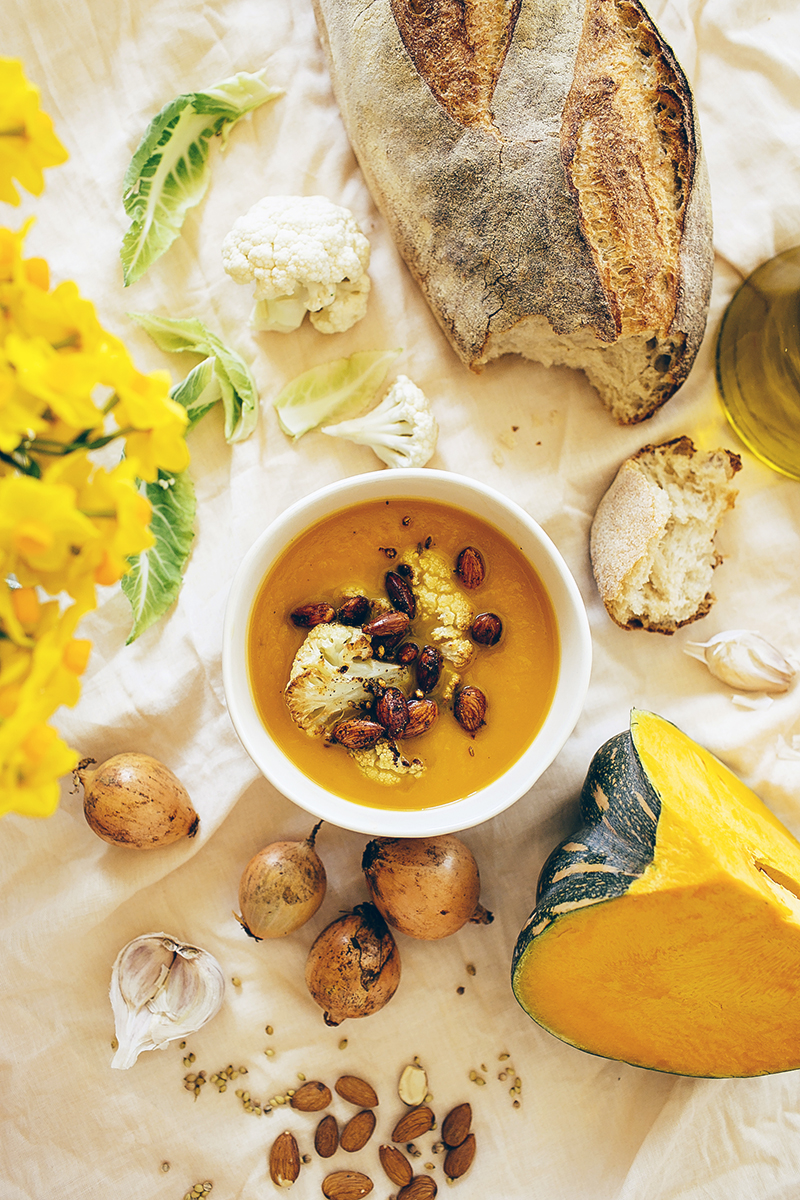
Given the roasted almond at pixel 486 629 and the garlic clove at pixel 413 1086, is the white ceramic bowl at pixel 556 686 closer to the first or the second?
the roasted almond at pixel 486 629

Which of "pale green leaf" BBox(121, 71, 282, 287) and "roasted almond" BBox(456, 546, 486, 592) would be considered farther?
"pale green leaf" BBox(121, 71, 282, 287)

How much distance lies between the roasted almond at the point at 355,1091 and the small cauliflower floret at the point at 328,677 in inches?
27.3

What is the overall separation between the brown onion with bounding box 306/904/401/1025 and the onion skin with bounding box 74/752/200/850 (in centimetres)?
32

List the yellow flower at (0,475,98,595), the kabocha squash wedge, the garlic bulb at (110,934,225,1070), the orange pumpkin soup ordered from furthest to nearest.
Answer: the garlic bulb at (110,934,225,1070) → the orange pumpkin soup → the kabocha squash wedge → the yellow flower at (0,475,98,595)

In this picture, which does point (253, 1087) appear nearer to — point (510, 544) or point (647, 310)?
point (510, 544)

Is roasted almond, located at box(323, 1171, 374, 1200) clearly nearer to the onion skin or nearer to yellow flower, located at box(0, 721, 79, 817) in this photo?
the onion skin

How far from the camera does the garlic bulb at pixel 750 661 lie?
5.00 ft

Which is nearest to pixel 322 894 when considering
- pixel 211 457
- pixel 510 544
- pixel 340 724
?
pixel 340 724

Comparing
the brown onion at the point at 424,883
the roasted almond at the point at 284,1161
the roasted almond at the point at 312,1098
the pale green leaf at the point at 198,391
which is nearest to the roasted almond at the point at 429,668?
the brown onion at the point at 424,883

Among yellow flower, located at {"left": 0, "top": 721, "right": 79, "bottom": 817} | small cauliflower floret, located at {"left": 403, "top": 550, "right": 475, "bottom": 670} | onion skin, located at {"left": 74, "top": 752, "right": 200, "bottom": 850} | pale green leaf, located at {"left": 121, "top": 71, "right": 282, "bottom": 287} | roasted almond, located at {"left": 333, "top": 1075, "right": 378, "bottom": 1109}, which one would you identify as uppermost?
pale green leaf, located at {"left": 121, "top": 71, "right": 282, "bottom": 287}

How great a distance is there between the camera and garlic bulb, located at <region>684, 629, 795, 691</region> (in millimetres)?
1525

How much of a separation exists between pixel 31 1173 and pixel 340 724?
103 cm

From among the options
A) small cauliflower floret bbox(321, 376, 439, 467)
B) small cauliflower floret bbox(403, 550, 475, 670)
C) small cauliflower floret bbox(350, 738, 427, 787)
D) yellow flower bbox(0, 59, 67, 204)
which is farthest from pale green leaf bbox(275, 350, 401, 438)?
yellow flower bbox(0, 59, 67, 204)

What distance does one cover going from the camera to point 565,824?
1.55 metres
